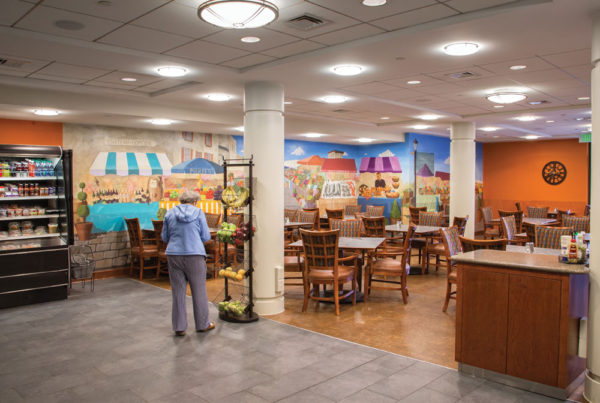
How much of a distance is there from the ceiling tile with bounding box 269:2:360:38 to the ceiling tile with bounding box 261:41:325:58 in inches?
10.2

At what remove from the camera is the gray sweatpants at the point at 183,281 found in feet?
16.7

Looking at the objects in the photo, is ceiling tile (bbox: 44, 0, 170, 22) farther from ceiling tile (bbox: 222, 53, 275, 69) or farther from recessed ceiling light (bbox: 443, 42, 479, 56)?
recessed ceiling light (bbox: 443, 42, 479, 56)

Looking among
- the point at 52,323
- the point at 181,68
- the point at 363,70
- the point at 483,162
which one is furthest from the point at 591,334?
the point at 483,162

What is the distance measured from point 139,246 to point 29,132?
257 cm

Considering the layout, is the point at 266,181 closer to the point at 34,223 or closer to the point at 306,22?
the point at 306,22

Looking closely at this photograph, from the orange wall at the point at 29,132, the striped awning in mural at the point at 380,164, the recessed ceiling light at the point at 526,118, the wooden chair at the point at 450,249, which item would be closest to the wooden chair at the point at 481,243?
the wooden chair at the point at 450,249

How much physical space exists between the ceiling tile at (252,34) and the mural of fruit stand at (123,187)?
5.00 meters

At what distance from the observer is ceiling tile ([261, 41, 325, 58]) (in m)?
4.55

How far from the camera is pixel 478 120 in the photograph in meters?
9.86

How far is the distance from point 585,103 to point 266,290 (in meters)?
6.23

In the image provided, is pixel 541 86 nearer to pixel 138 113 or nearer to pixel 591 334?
pixel 591 334

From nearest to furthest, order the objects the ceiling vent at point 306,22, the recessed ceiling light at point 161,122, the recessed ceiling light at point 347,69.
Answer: the ceiling vent at point 306,22, the recessed ceiling light at point 347,69, the recessed ceiling light at point 161,122

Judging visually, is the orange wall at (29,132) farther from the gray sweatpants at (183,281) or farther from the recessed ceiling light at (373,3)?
the recessed ceiling light at (373,3)

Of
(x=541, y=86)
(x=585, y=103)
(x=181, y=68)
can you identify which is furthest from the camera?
(x=585, y=103)
